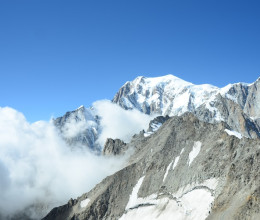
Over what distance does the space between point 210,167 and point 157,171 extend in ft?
100

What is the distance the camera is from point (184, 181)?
126500 millimetres

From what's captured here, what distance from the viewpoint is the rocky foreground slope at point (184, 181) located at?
321 feet

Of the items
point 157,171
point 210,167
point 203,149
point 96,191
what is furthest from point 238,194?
point 96,191

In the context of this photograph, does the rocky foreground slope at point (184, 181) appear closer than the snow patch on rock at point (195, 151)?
Yes

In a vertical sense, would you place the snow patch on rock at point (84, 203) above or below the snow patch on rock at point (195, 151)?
above

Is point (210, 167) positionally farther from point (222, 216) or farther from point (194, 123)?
point (194, 123)

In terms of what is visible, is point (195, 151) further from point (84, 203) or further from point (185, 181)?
point (84, 203)

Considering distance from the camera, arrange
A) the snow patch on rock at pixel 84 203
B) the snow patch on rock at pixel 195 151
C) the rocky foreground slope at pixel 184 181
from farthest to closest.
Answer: the snow patch on rock at pixel 84 203
the snow patch on rock at pixel 195 151
the rocky foreground slope at pixel 184 181

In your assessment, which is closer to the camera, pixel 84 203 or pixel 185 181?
pixel 185 181

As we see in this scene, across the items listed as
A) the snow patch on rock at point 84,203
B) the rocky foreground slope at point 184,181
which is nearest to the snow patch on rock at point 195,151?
the rocky foreground slope at point 184,181

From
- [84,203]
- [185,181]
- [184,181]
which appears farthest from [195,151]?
[84,203]

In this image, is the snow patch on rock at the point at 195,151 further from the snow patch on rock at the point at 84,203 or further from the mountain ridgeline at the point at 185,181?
the snow patch on rock at the point at 84,203

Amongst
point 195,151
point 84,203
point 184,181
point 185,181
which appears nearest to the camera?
point 185,181

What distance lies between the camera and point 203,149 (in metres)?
134
